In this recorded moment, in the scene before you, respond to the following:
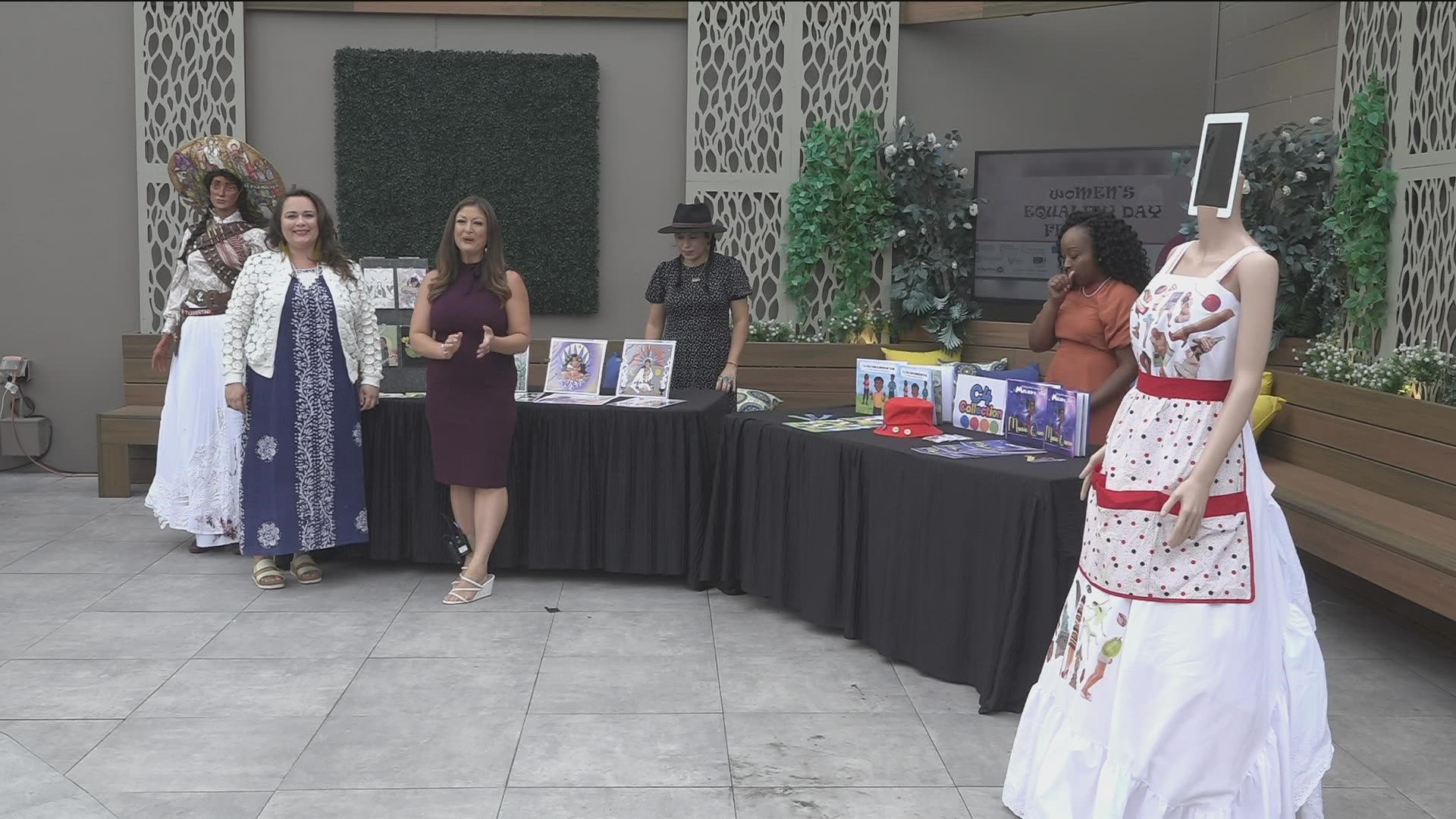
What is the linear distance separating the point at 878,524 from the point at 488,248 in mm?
1943

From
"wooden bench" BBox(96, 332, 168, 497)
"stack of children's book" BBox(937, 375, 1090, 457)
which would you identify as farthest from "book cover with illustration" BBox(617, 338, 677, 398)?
"wooden bench" BBox(96, 332, 168, 497)

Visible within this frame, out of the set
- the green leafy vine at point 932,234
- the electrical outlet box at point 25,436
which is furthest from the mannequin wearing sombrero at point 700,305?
the electrical outlet box at point 25,436

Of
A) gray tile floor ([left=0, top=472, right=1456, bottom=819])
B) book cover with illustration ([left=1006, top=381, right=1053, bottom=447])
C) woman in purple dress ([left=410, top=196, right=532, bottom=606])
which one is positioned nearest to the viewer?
gray tile floor ([left=0, top=472, right=1456, bottom=819])

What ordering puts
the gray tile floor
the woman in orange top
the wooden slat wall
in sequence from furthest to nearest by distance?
the wooden slat wall
the woman in orange top
the gray tile floor

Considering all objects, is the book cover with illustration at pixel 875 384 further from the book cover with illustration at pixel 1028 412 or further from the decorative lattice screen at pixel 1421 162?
the decorative lattice screen at pixel 1421 162

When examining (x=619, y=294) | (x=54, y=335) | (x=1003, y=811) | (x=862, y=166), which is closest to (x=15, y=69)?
(x=54, y=335)

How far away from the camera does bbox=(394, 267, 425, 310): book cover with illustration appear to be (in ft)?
19.0

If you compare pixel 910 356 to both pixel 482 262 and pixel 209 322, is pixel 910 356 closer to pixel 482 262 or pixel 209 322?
pixel 482 262

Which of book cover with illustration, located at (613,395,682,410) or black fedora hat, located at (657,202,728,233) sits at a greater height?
black fedora hat, located at (657,202,728,233)

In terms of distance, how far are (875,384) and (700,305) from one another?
1.09 m

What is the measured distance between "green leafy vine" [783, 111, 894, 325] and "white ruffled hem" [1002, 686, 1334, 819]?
202 inches

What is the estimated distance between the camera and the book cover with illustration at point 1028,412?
4.37m

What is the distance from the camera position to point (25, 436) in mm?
8102

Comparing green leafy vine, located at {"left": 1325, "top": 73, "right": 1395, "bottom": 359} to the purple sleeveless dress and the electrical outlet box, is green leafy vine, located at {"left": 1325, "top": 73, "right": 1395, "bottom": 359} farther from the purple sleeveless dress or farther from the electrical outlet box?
the electrical outlet box
